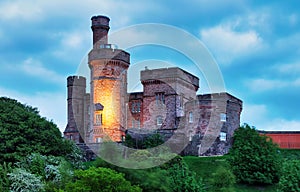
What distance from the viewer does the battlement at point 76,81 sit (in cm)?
6309

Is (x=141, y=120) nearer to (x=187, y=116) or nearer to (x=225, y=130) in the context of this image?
(x=187, y=116)

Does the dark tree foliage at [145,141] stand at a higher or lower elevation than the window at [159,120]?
lower

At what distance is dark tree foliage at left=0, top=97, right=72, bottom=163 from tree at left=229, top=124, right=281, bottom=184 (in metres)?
12.7

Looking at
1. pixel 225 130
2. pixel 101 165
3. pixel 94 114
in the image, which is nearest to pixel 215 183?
pixel 101 165

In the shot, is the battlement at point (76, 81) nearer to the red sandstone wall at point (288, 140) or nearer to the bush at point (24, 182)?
the red sandstone wall at point (288, 140)

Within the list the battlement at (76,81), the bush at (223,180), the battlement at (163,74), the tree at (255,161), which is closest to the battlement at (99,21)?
the battlement at (163,74)

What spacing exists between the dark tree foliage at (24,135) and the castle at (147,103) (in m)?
11.2

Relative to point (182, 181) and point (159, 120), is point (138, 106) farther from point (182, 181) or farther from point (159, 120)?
point (182, 181)

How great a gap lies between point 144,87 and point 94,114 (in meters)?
6.00

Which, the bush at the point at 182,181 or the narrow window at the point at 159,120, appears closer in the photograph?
the bush at the point at 182,181

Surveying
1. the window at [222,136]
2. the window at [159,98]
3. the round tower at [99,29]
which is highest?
the round tower at [99,29]

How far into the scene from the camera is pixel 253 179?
37188mm

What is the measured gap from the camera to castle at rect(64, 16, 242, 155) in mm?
49531

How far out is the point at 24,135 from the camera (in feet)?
129
